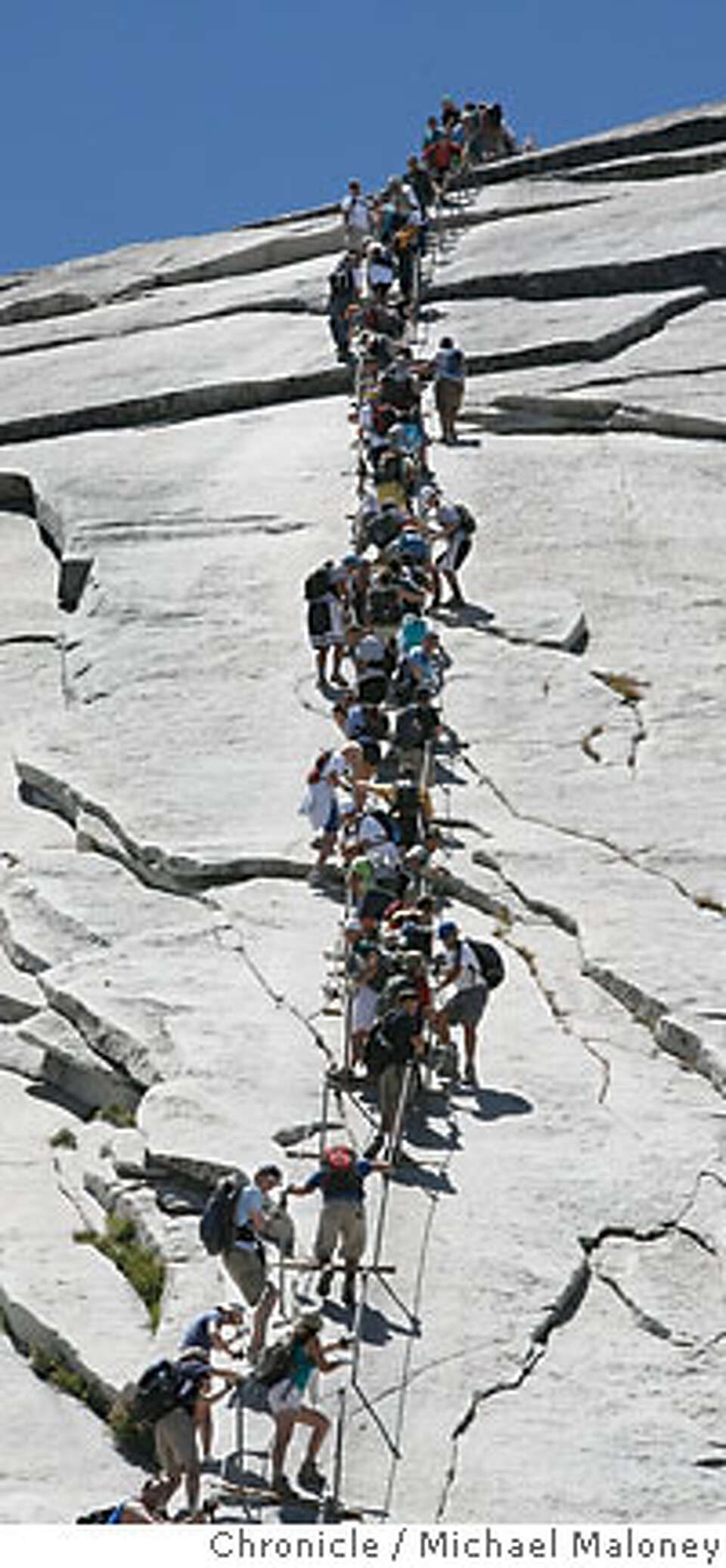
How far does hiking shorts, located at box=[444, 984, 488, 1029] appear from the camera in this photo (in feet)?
88.5

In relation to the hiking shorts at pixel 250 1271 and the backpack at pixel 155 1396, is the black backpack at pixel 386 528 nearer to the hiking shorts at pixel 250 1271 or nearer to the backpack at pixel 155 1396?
the hiking shorts at pixel 250 1271

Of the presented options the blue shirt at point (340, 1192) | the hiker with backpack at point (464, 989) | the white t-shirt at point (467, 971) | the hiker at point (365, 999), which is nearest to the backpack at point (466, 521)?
the hiker with backpack at point (464, 989)

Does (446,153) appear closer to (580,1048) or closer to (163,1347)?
(580,1048)

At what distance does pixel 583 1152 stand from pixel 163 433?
27.0 m

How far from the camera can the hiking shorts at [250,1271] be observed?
75.0 feet

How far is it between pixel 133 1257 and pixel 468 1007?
3.80 metres

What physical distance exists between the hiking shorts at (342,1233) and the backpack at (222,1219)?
2.43 ft

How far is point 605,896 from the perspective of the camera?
31141 mm

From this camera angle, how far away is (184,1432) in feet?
67.3

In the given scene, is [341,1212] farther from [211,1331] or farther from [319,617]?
[319,617]

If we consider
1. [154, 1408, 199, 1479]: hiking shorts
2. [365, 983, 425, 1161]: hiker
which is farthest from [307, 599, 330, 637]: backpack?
[154, 1408, 199, 1479]: hiking shorts

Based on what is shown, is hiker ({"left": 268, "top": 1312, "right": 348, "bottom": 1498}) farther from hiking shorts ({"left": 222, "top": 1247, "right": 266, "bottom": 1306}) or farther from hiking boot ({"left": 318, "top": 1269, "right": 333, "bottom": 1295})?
hiking boot ({"left": 318, "top": 1269, "right": 333, "bottom": 1295})

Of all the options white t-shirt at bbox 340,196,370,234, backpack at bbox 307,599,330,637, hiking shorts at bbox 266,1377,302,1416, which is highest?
white t-shirt at bbox 340,196,370,234

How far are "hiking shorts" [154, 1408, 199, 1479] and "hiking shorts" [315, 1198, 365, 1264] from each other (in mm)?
2862
